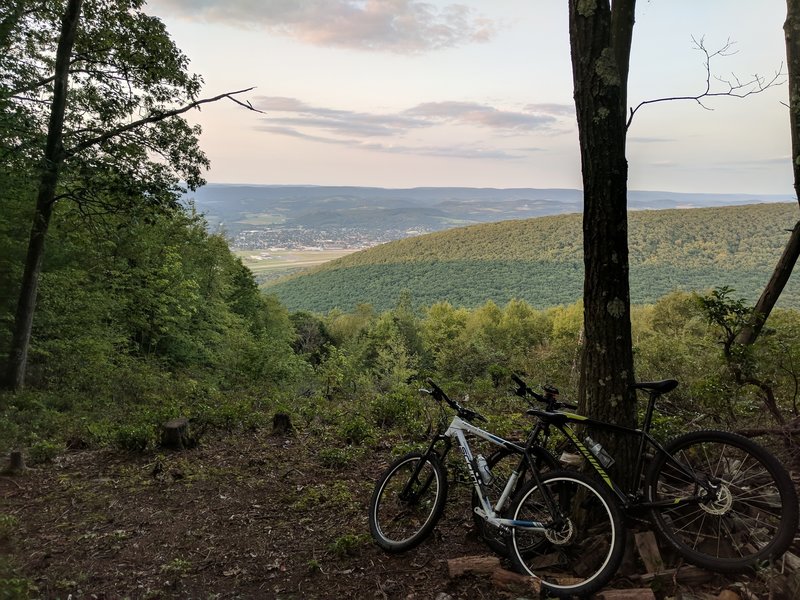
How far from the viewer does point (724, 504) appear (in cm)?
281

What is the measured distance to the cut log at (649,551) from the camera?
2891 mm

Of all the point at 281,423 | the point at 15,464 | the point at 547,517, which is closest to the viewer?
the point at 547,517

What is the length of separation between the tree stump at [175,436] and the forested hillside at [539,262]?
225 feet

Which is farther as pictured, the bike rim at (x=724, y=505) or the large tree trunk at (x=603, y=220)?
the large tree trunk at (x=603, y=220)

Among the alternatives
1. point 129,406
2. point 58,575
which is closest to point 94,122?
point 129,406

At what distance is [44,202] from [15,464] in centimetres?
602

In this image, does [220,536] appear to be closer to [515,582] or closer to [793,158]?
[515,582]

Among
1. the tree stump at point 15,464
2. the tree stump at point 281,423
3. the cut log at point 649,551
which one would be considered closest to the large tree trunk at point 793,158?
the cut log at point 649,551

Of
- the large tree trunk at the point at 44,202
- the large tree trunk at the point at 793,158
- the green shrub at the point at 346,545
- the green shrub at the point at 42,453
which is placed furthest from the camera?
the large tree trunk at the point at 44,202

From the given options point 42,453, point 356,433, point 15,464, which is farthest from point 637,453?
point 42,453

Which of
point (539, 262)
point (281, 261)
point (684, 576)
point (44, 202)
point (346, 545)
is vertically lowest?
point (281, 261)

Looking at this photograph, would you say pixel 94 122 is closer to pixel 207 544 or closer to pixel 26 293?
pixel 26 293

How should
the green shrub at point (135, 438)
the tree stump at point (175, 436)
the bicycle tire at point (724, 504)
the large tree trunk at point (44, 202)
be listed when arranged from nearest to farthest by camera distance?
1. the bicycle tire at point (724, 504)
2. the green shrub at point (135, 438)
3. the tree stump at point (175, 436)
4. the large tree trunk at point (44, 202)

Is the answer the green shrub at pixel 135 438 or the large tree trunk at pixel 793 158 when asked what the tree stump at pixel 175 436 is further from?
the large tree trunk at pixel 793 158
